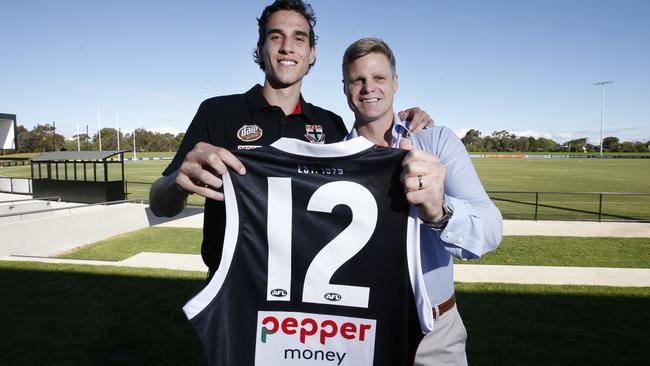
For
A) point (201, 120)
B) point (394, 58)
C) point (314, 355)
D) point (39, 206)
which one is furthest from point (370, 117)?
point (39, 206)

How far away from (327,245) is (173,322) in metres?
4.14

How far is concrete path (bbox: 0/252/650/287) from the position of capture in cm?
707

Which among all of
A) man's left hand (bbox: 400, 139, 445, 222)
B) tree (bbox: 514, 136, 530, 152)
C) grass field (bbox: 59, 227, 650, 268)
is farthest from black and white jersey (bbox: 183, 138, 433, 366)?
tree (bbox: 514, 136, 530, 152)

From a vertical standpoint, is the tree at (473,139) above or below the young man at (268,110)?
above

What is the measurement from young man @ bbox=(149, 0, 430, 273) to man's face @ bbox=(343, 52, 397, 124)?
22 cm

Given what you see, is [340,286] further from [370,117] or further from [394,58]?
[394,58]

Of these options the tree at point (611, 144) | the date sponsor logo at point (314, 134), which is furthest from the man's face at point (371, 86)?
the tree at point (611, 144)

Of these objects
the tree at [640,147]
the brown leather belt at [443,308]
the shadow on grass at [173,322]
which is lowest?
the shadow on grass at [173,322]

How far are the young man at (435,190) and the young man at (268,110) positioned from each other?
0.78ft

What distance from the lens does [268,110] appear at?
2.59 m

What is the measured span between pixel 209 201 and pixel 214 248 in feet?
0.93

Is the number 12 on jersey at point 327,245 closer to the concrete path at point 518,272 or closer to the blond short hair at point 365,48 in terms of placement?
the blond short hair at point 365,48

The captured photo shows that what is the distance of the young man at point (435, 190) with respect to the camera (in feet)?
5.67

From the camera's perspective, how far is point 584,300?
6.20 m
